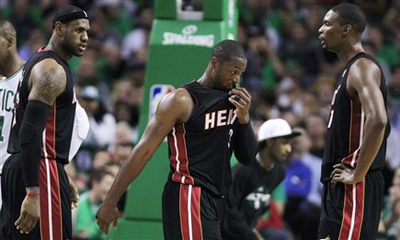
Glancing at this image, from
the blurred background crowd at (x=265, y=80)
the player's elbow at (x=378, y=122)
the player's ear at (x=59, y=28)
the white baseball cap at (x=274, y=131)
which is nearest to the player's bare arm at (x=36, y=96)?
the player's ear at (x=59, y=28)

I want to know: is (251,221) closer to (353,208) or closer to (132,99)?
(353,208)

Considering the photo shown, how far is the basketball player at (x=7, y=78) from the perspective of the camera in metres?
8.19

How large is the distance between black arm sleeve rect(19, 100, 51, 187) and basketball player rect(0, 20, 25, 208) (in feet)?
2.95

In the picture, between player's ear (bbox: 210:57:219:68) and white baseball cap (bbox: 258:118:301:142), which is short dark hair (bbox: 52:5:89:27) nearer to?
player's ear (bbox: 210:57:219:68)

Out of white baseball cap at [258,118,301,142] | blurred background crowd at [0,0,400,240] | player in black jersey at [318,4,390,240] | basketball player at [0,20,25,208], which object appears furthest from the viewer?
blurred background crowd at [0,0,400,240]

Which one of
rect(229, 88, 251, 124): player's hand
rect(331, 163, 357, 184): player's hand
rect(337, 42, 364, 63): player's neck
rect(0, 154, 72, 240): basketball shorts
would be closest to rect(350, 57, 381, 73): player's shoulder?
rect(337, 42, 364, 63): player's neck

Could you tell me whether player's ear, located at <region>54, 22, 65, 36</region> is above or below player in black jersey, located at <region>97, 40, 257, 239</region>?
above

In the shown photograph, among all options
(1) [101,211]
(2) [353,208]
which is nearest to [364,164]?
(2) [353,208]

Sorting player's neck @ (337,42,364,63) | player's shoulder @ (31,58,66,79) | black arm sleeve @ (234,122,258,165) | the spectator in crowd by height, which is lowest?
the spectator in crowd

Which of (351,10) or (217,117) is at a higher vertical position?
(351,10)

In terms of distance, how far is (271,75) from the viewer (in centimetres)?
1655

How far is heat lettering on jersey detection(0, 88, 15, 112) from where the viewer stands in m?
8.20

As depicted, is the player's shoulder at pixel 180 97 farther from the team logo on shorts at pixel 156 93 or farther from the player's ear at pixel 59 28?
the team logo on shorts at pixel 156 93

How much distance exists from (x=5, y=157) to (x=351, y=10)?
3.02 m
